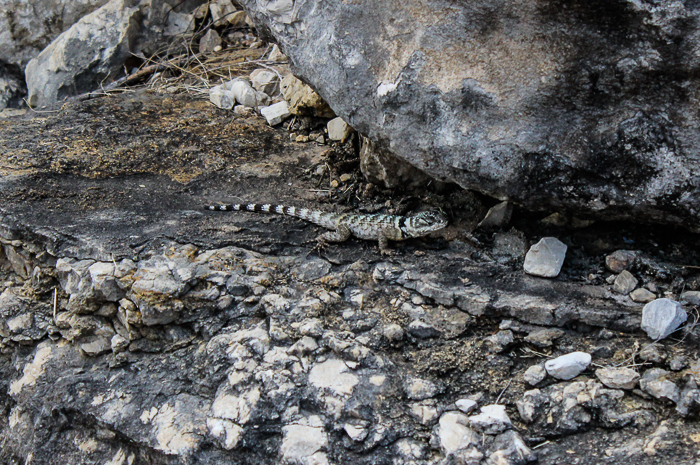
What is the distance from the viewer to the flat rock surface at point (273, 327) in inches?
109

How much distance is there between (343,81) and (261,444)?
227cm

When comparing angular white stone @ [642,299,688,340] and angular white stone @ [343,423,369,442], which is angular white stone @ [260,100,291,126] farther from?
angular white stone @ [642,299,688,340]

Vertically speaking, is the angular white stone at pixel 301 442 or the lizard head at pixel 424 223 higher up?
the lizard head at pixel 424 223

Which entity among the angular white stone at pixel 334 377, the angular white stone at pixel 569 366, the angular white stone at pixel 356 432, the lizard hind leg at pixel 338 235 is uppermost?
the angular white stone at pixel 569 366

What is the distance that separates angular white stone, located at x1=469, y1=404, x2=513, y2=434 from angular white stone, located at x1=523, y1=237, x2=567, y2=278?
1.01 m

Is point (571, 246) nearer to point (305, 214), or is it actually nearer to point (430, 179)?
point (430, 179)

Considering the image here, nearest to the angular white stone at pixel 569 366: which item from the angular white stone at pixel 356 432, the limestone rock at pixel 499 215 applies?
the angular white stone at pixel 356 432

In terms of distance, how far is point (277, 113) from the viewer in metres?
5.44

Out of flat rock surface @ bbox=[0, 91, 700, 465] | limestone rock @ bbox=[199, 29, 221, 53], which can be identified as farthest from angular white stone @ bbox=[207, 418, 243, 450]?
limestone rock @ bbox=[199, 29, 221, 53]

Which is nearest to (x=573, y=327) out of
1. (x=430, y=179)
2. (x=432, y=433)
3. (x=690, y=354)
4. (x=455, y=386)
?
(x=690, y=354)

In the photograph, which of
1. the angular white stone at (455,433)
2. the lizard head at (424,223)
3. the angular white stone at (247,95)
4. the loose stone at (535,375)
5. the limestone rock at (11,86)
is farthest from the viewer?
the limestone rock at (11,86)

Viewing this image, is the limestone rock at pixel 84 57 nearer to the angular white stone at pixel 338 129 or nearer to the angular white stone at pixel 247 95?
the angular white stone at pixel 247 95

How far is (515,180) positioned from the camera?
317 cm

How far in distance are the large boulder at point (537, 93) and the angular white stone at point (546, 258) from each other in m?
0.32
